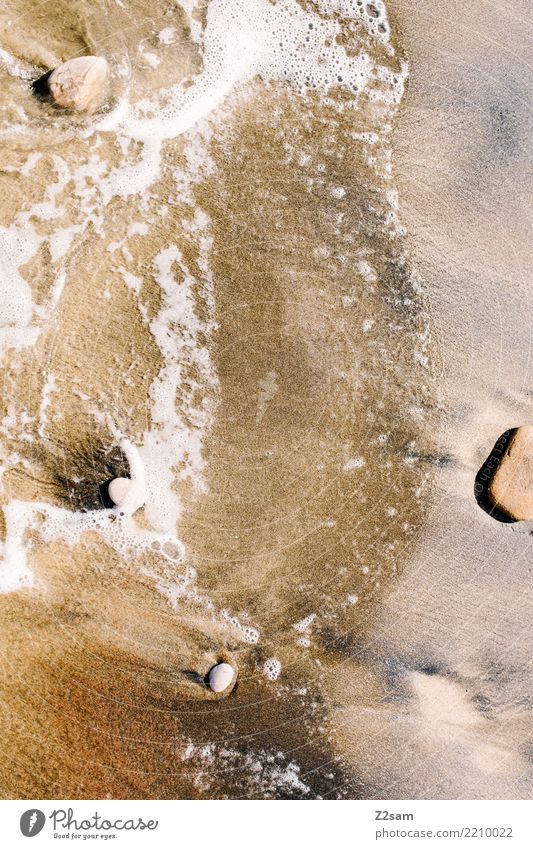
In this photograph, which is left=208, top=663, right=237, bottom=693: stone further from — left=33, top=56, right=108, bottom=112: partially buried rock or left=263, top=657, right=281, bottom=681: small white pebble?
left=33, top=56, right=108, bottom=112: partially buried rock

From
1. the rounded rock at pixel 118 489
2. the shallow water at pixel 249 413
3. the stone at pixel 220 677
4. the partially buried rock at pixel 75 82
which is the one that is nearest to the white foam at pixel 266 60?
the shallow water at pixel 249 413

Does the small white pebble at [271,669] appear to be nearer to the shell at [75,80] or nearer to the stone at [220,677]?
the stone at [220,677]

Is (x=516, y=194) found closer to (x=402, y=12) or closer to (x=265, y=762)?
(x=402, y=12)

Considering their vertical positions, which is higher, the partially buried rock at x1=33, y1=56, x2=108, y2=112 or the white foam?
the white foam

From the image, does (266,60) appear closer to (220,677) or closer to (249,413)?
(249,413)

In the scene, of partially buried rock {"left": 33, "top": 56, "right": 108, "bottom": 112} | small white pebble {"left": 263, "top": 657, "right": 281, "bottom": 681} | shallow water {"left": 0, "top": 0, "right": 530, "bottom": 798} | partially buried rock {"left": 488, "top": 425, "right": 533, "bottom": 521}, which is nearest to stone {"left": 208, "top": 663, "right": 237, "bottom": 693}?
shallow water {"left": 0, "top": 0, "right": 530, "bottom": 798}

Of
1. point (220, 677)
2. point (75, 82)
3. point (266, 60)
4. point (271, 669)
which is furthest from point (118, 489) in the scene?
point (266, 60)
